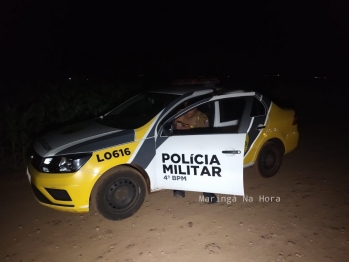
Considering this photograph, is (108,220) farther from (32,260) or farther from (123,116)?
(123,116)

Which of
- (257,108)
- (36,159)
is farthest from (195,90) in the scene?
(36,159)

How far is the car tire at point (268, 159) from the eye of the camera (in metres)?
5.07

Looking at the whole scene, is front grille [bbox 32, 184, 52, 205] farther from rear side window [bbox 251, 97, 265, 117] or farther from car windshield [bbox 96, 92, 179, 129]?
rear side window [bbox 251, 97, 265, 117]

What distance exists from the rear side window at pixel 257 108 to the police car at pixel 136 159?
0.14 meters

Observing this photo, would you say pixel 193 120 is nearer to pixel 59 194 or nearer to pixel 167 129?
pixel 167 129

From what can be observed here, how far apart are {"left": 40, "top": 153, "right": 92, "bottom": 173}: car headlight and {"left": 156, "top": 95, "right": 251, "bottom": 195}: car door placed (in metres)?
0.98

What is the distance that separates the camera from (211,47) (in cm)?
3809

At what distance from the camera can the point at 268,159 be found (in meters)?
5.21

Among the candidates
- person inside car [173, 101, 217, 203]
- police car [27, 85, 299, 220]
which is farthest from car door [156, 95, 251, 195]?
person inside car [173, 101, 217, 203]

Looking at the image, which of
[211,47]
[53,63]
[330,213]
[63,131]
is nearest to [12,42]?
[53,63]

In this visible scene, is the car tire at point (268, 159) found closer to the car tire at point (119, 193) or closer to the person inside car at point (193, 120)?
the person inside car at point (193, 120)

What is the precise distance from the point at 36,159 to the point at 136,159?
4.32 ft

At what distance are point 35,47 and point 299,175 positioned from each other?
3813cm

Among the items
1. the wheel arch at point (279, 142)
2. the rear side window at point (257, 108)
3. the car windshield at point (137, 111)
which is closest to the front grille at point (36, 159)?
the car windshield at point (137, 111)
